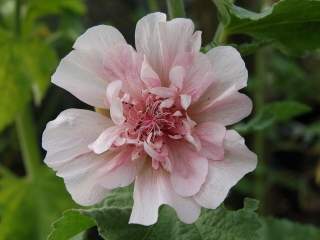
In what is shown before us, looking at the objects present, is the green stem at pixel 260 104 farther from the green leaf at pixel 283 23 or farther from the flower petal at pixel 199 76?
the flower petal at pixel 199 76

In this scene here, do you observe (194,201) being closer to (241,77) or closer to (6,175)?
(241,77)

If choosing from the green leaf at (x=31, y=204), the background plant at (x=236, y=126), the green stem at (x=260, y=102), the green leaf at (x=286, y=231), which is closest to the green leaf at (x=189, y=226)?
the background plant at (x=236, y=126)

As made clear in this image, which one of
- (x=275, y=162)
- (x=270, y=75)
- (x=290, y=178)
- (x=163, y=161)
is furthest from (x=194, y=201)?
(x=275, y=162)

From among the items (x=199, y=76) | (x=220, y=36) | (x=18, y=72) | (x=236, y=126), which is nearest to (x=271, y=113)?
(x=236, y=126)

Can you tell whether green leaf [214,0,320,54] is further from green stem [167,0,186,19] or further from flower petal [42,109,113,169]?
flower petal [42,109,113,169]

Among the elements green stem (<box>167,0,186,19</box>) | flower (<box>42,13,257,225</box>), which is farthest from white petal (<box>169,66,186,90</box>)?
green stem (<box>167,0,186,19</box>)

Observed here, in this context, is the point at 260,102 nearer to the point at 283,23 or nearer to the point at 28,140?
the point at 28,140
